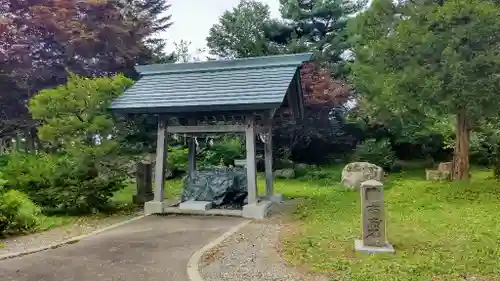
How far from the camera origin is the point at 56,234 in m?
7.92

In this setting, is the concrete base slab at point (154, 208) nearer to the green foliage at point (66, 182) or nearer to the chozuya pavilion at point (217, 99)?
the chozuya pavilion at point (217, 99)

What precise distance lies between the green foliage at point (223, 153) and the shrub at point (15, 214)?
10.7m

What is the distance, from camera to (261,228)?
8234 millimetres

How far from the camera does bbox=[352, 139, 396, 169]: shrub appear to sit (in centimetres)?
1842

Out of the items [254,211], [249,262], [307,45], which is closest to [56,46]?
[307,45]

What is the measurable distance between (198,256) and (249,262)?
2.54 feet

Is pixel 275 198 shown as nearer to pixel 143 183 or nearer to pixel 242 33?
pixel 143 183

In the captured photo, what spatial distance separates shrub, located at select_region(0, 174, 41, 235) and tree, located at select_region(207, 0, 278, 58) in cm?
1412

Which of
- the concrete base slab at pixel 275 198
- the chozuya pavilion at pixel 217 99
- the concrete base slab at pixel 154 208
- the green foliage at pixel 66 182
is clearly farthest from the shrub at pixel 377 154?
the green foliage at pixel 66 182

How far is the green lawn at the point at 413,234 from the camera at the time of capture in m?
5.19

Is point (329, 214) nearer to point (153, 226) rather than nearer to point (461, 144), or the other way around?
point (153, 226)

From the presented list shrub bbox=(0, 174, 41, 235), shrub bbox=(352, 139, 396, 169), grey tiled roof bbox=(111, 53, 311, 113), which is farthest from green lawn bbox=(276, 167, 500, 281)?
shrub bbox=(352, 139, 396, 169)

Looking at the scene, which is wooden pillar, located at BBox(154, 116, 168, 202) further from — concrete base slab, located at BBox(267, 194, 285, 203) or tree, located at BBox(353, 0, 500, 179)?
tree, located at BBox(353, 0, 500, 179)

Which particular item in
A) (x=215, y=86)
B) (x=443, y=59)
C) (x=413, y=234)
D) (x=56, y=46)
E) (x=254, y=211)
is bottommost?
(x=413, y=234)
